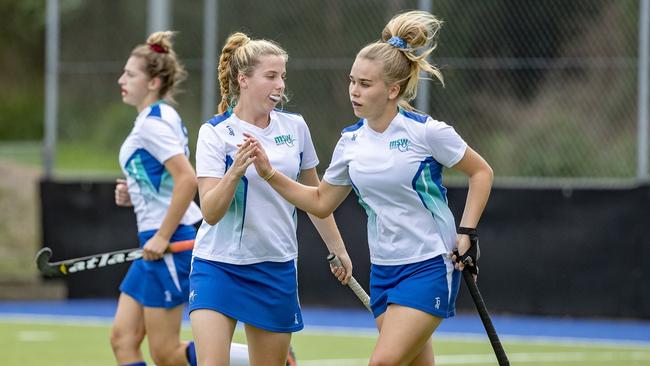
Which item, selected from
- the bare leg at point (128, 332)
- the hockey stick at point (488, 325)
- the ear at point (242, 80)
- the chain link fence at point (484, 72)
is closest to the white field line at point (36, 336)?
the chain link fence at point (484, 72)

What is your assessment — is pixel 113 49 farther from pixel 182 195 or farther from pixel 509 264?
pixel 182 195

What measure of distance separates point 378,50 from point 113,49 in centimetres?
903

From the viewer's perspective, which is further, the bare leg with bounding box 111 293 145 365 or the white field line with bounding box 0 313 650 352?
the white field line with bounding box 0 313 650 352

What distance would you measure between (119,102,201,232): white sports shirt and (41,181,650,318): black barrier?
556cm

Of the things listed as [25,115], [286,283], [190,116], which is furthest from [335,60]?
[25,115]

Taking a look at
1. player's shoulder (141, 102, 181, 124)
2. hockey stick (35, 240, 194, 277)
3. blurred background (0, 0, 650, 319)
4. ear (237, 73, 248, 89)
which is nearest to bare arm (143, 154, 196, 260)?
hockey stick (35, 240, 194, 277)

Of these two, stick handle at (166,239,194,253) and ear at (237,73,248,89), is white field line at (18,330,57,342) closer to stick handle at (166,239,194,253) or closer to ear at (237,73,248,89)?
stick handle at (166,239,194,253)

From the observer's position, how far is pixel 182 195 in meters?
6.87

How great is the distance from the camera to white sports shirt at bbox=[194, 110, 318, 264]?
5816 millimetres

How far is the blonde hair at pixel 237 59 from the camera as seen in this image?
5898 millimetres

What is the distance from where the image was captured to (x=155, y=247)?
6.89 meters

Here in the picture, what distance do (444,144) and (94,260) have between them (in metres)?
2.55

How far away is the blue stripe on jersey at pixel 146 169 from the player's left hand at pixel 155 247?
0.31m

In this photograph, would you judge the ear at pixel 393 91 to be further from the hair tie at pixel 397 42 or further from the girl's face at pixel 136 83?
the girl's face at pixel 136 83
